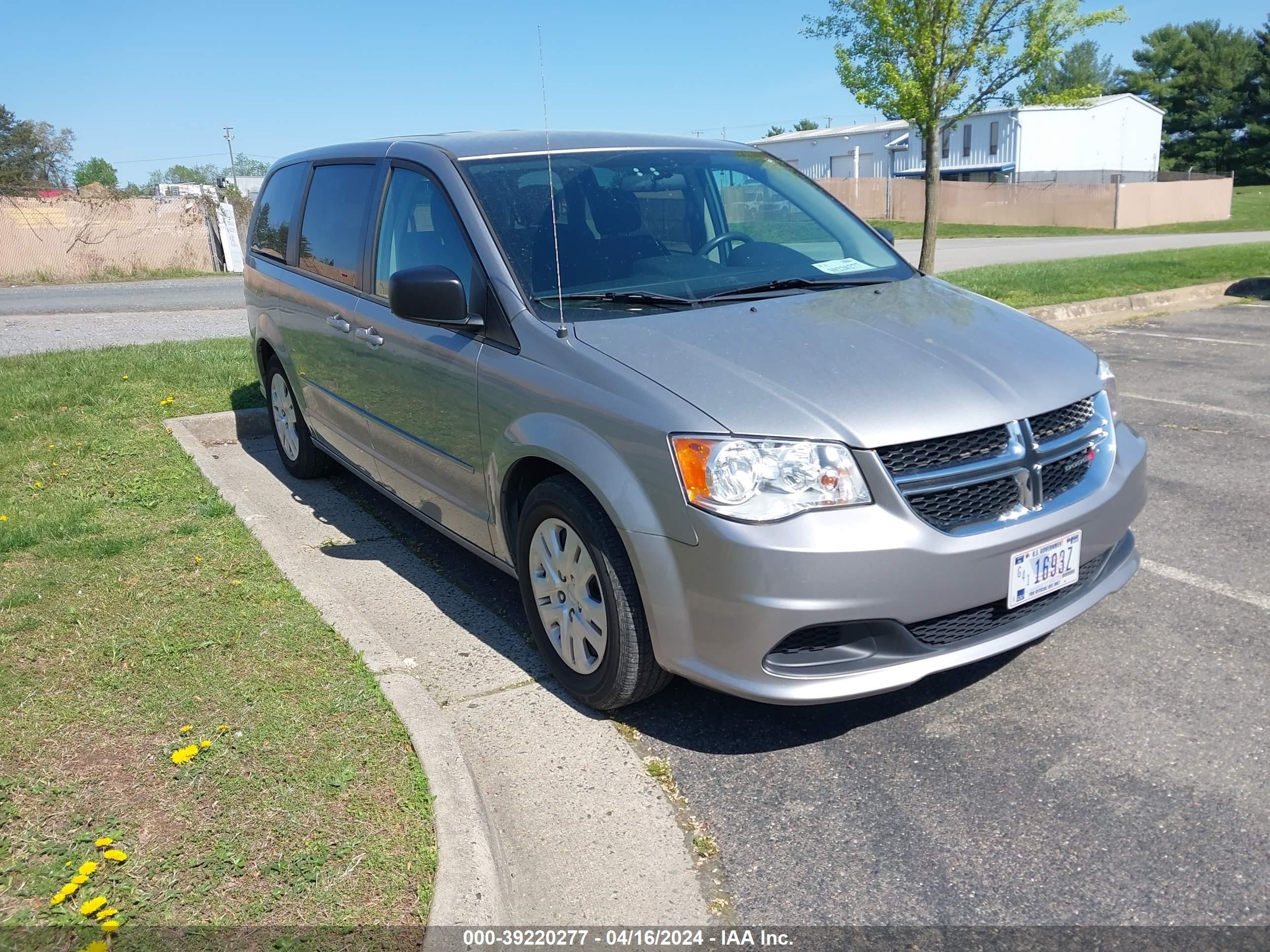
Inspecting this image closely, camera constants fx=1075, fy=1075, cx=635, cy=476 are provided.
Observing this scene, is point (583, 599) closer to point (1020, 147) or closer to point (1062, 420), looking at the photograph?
point (1062, 420)

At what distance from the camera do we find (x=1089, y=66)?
104312mm

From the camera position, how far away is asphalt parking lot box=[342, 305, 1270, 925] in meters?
2.68

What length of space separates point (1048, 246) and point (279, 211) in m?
24.3

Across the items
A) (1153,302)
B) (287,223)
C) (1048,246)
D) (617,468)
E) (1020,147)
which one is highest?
→ (1020,147)

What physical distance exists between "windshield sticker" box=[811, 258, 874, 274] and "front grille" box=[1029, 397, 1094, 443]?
1169 millimetres

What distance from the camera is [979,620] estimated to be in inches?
127

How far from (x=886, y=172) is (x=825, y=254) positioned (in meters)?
56.3

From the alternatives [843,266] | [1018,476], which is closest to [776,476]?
[1018,476]

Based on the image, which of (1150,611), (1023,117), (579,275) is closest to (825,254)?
(579,275)

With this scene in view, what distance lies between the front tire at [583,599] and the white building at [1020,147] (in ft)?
166

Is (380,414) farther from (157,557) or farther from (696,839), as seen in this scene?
(696,839)

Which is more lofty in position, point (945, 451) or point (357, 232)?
point (357, 232)

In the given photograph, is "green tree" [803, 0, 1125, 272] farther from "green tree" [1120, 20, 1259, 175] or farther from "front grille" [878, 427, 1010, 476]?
"green tree" [1120, 20, 1259, 175]

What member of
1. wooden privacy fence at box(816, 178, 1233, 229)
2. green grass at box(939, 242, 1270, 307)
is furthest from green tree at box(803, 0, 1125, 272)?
wooden privacy fence at box(816, 178, 1233, 229)
